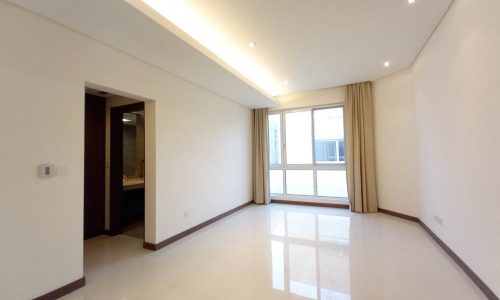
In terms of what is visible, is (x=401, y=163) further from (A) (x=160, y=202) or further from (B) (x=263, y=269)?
(A) (x=160, y=202)

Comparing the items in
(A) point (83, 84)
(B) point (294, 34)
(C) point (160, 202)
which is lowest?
(C) point (160, 202)

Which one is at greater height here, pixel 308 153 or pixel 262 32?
pixel 262 32

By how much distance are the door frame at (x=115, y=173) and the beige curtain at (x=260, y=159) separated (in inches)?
130

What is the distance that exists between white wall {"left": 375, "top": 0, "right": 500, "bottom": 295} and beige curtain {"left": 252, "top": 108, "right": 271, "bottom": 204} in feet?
11.5

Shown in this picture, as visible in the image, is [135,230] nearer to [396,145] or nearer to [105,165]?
[105,165]

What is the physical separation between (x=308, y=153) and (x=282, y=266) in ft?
12.0

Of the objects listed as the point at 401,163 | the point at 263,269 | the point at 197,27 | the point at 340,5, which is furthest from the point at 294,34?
the point at 401,163

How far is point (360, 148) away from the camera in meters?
4.82

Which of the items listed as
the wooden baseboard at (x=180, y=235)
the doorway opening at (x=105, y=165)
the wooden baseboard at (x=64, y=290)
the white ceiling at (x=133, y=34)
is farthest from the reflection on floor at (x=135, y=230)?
the white ceiling at (x=133, y=34)

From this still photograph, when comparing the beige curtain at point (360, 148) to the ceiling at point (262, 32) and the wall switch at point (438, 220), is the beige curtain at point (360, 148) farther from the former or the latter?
the wall switch at point (438, 220)

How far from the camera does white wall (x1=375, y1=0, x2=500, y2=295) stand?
1831 millimetres

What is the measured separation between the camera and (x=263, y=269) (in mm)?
2496

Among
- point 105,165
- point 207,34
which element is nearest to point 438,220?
point 207,34

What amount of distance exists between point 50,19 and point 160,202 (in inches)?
95.7
